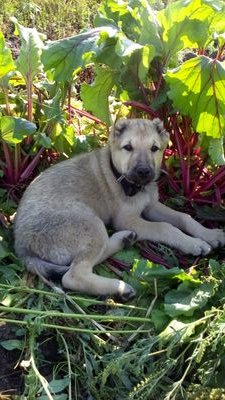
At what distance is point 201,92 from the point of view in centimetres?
487

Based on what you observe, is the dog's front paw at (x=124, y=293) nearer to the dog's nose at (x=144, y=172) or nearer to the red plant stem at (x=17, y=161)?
the dog's nose at (x=144, y=172)

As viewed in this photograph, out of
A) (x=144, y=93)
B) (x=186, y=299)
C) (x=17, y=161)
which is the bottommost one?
(x=186, y=299)

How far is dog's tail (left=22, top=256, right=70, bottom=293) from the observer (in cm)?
456

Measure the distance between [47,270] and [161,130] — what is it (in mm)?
1687

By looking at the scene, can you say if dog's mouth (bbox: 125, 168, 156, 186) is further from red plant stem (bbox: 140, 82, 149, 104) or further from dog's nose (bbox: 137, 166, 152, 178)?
red plant stem (bbox: 140, 82, 149, 104)

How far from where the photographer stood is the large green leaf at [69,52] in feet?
16.4

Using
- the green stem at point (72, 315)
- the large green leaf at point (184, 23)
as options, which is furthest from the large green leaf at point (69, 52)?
the green stem at point (72, 315)

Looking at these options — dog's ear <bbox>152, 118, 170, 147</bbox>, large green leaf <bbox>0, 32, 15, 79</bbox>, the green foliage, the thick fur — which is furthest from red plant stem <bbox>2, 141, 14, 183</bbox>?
dog's ear <bbox>152, 118, 170, 147</bbox>

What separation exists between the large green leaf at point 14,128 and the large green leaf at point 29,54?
61cm

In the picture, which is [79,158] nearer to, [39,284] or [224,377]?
[39,284]

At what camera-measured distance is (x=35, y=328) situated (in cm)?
400

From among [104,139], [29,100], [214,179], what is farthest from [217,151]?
[29,100]

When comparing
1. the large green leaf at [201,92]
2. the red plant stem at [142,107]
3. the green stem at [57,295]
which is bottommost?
the green stem at [57,295]

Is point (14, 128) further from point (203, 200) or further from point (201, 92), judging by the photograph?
point (203, 200)
